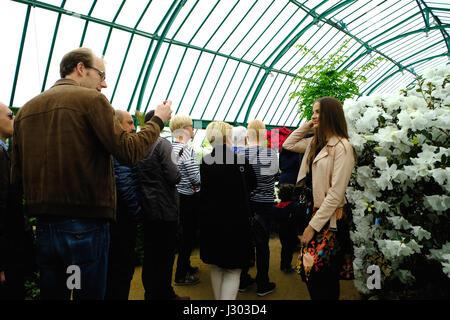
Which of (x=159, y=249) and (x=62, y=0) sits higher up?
(x=62, y=0)

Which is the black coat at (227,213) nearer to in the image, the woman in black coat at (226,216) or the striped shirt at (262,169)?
the woman in black coat at (226,216)

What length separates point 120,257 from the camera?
2262 mm

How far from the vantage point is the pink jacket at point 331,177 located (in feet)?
5.90

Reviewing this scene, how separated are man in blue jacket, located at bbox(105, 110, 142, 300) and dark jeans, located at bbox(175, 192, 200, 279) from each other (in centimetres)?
94

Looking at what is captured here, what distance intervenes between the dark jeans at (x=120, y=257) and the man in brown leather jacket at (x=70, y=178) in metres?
0.81

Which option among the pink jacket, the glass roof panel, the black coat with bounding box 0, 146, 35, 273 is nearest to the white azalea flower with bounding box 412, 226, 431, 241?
the pink jacket

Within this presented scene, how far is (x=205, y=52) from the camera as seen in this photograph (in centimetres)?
1108

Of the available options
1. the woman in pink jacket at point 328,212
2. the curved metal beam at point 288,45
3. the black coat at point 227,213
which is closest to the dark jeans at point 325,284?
the woman in pink jacket at point 328,212

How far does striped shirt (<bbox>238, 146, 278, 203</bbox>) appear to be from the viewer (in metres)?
2.90

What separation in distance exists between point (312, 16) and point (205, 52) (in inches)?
203

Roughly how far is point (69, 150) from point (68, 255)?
0.49m

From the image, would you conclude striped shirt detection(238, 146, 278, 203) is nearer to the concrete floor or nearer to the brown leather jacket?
the concrete floor

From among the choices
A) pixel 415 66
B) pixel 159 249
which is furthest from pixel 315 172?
pixel 415 66
